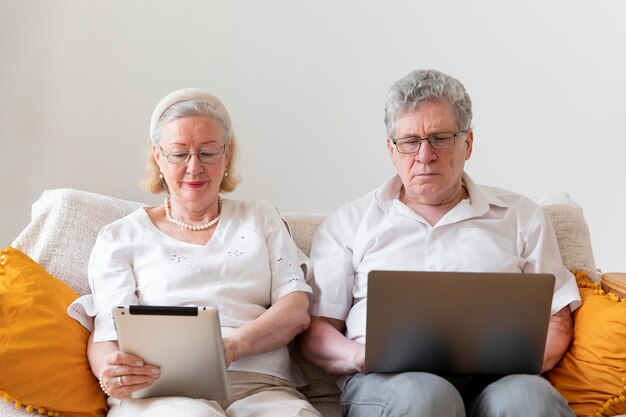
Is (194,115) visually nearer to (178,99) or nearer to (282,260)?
(178,99)

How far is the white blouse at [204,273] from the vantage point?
2.04 metres

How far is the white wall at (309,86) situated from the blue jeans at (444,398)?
1394mm

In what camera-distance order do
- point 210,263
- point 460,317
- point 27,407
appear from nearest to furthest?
point 460,317 < point 27,407 < point 210,263

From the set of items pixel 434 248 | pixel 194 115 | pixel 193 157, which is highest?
pixel 194 115

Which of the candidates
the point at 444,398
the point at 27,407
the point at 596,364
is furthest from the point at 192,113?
the point at 596,364

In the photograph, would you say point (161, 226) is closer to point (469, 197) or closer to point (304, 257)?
point (304, 257)

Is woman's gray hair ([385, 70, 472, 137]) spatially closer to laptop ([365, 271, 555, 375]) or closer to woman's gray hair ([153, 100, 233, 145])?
woman's gray hair ([153, 100, 233, 145])

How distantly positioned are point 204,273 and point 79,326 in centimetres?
33

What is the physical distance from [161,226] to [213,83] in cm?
101

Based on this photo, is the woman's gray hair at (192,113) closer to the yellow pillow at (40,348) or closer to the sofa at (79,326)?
the sofa at (79,326)

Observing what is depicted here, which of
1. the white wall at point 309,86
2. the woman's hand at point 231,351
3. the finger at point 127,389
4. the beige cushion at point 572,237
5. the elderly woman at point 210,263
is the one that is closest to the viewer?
the finger at point 127,389

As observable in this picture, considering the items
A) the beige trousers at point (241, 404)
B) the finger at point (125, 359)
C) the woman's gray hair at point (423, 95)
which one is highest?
the woman's gray hair at point (423, 95)

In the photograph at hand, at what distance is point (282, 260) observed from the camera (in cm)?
215

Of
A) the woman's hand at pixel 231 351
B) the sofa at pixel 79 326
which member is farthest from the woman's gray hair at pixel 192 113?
the woman's hand at pixel 231 351
